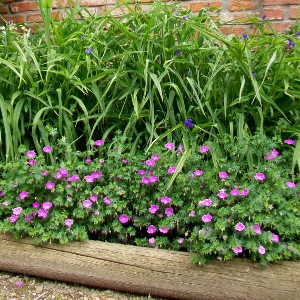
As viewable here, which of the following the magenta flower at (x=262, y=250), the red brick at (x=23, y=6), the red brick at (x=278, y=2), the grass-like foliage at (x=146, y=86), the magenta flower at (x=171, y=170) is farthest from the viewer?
the red brick at (x=23, y=6)

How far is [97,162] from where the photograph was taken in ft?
5.74

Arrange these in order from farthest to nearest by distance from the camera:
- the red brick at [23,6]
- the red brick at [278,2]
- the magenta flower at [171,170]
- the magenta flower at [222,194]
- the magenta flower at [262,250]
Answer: the red brick at [23,6]
the red brick at [278,2]
the magenta flower at [171,170]
the magenta flower at [222,194]
the magenta flower at [262,250]

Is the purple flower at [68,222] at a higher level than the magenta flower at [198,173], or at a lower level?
lower

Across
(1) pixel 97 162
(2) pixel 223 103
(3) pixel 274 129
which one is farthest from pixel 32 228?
(3) pixel 274 129

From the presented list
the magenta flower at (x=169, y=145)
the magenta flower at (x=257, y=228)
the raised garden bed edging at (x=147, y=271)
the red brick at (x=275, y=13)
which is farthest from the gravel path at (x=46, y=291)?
the red brick at (x=275, y=13)

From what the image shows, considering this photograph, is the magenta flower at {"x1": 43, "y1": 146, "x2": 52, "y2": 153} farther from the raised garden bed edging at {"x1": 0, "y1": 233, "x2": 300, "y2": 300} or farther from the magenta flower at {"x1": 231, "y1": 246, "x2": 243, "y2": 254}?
the magenta flower at {"x1": 231, "y1": 246, "x2": 243, "y2": 254}

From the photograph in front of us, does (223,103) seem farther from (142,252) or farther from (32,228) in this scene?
(32,228)

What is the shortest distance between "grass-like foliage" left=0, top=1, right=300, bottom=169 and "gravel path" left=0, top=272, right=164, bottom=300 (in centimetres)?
61

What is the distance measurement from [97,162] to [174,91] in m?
0.55

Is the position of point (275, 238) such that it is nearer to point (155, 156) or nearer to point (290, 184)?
point (290, 184)

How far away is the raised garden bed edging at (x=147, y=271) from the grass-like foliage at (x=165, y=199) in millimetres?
51

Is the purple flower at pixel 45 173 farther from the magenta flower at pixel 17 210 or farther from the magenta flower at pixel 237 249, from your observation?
the magenta flower at pixel 237 249

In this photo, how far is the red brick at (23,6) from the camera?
119 inches

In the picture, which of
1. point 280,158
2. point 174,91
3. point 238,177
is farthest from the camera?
point 174,91
